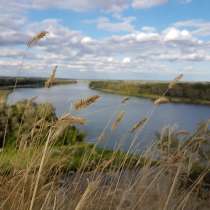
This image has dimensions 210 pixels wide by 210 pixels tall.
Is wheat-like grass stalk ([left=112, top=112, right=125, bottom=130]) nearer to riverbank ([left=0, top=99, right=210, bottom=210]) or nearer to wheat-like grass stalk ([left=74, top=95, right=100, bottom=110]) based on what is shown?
riverbank ([left=0, top=99, right=210, bottom=210])

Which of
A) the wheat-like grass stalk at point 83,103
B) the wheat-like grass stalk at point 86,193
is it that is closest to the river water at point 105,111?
the wheat-like grass stalk at point 83,103

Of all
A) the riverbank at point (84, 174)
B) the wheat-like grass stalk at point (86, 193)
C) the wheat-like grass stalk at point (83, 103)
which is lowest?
the riverbank at point (84, 174)

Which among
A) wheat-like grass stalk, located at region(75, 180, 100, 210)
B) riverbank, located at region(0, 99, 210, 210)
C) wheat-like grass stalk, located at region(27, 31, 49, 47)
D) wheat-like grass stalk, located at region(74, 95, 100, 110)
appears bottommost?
riverbank, located at region(0, 99, 210, 210)

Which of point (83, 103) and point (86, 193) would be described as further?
point (83, 103)

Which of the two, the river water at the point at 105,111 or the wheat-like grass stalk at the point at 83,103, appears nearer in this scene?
the wheat-like grass stalk at the point at 83,103

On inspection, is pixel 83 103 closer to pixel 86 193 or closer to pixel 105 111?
pixel 86 193

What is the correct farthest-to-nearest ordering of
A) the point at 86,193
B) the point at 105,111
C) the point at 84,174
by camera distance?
the point at 105,111
the point at 84,174
the point at 86,193

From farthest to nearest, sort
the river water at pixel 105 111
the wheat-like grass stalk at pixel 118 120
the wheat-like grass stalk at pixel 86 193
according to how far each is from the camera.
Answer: the river water at pixel 105 111, the wheat-like grass stalk at pixel 118 120, the wheat-like grass stalk at pixel 86 193

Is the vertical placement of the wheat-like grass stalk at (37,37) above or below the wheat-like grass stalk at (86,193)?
above

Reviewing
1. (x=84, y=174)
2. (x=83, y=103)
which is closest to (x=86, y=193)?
(x=83, y=103)

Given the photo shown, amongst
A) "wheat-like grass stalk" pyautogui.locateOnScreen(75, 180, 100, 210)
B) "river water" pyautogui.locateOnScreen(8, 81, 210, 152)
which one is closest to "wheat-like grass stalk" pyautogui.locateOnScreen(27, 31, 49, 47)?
"river water" pyautogui.locateOnScreen(8, 81, 210, 152)

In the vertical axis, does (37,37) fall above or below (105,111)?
above

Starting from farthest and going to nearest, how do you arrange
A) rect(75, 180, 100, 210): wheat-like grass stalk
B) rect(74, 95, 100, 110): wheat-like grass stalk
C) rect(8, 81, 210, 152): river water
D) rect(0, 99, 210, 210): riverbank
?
rect(8, 81, 210, 152): river water, rect(0, 99, 210, 210): riverbank, rect(74, 95, 100, 110): wheat-like grass stalk, rect(75, 180, 100, 210): wheat-like grass stalk

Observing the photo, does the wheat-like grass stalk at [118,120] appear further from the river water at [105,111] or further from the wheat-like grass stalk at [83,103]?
the wheat-like grass stalk at [83,103]
